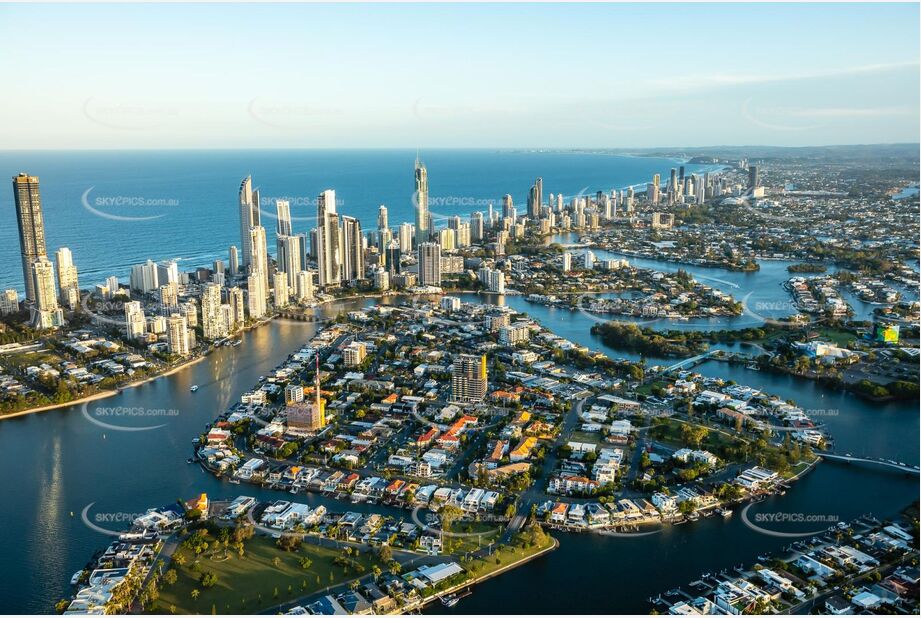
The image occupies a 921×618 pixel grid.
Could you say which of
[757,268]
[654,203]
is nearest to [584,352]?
[757,268]

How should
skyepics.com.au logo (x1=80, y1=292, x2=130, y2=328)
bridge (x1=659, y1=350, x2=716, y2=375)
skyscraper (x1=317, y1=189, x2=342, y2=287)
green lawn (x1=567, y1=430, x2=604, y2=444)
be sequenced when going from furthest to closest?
skyscraper (x1=317, y1=189, x2=342, y2=287) < skyepics.com.au logo (x1=80, y1=292, x2=130, y2=328) < bridge (x1=659, y1=350, x2=716, y2=375) < green lawn (x1=567, y1=430, x2=604, y2=444)

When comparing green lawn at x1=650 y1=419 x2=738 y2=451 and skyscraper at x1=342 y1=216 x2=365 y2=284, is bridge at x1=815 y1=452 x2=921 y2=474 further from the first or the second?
skyscraper at x1=342 y1=216 x2=365 y2=284

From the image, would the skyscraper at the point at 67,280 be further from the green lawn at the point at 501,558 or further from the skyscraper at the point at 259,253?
the green lawn at the point at 501,558

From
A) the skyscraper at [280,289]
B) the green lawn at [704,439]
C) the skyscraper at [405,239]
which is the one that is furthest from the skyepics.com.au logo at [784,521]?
the skyscraper at [405,239]

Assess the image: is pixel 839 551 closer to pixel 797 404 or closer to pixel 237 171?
pixel 797 404

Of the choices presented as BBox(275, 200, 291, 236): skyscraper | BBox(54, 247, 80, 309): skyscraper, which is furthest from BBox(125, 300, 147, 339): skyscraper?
BBox(275, 200, 291, 236): skyscraper

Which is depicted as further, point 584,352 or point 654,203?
point 654,203
